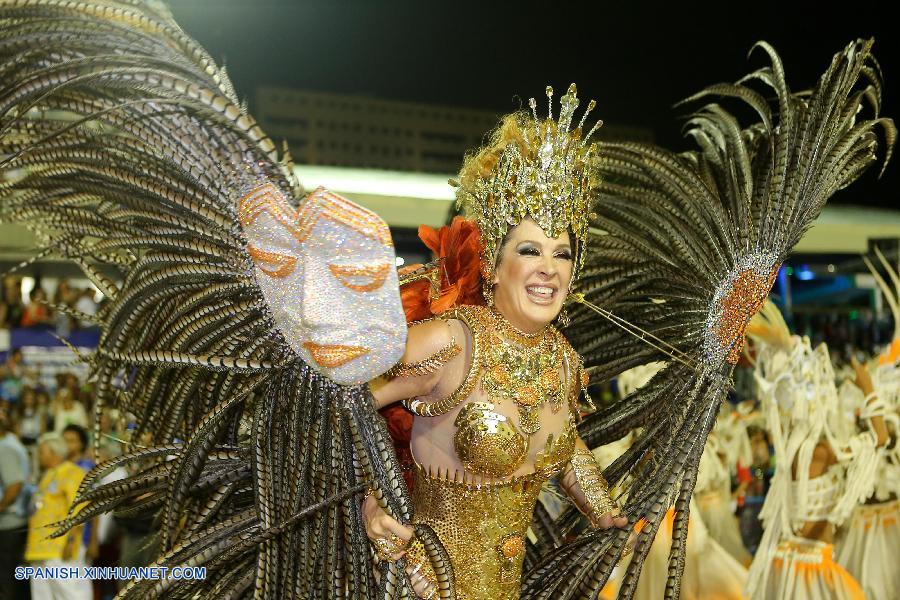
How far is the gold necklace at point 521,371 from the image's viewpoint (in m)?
2.45

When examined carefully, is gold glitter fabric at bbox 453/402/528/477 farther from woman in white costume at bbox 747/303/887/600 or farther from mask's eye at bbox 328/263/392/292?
woman in white costume at bbox 747/303/887/600

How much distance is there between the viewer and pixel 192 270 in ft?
7.36

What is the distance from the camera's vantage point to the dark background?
632 cm

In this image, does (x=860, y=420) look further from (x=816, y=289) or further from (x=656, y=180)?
(x=816, y=289)

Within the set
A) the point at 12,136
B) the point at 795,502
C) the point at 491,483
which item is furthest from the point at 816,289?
the point at 12,136

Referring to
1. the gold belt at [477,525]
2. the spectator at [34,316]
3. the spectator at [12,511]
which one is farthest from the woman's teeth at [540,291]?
the spectator at [34,316]

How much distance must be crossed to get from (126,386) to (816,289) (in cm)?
1042

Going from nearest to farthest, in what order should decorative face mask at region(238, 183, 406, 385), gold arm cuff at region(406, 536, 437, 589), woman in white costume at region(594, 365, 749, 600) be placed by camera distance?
decorative face mask at region(238, 183, 406, 385) → gold arm cuff at region(406, 536, 437, 589) → woman in white costume at region(594, 365, 749, 600)

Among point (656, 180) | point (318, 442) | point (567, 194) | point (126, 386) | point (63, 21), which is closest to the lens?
point (63, 21)

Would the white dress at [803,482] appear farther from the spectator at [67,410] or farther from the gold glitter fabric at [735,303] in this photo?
the spectator at [67,410]

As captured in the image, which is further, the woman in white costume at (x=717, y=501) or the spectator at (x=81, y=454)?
the woman in white costume at (x=717, y=501)

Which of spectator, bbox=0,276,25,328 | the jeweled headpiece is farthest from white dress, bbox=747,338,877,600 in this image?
spectator, bbox=0,276,25,328

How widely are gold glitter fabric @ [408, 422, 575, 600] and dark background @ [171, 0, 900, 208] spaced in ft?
14.1

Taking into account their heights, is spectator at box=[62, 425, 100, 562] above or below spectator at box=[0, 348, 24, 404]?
below
